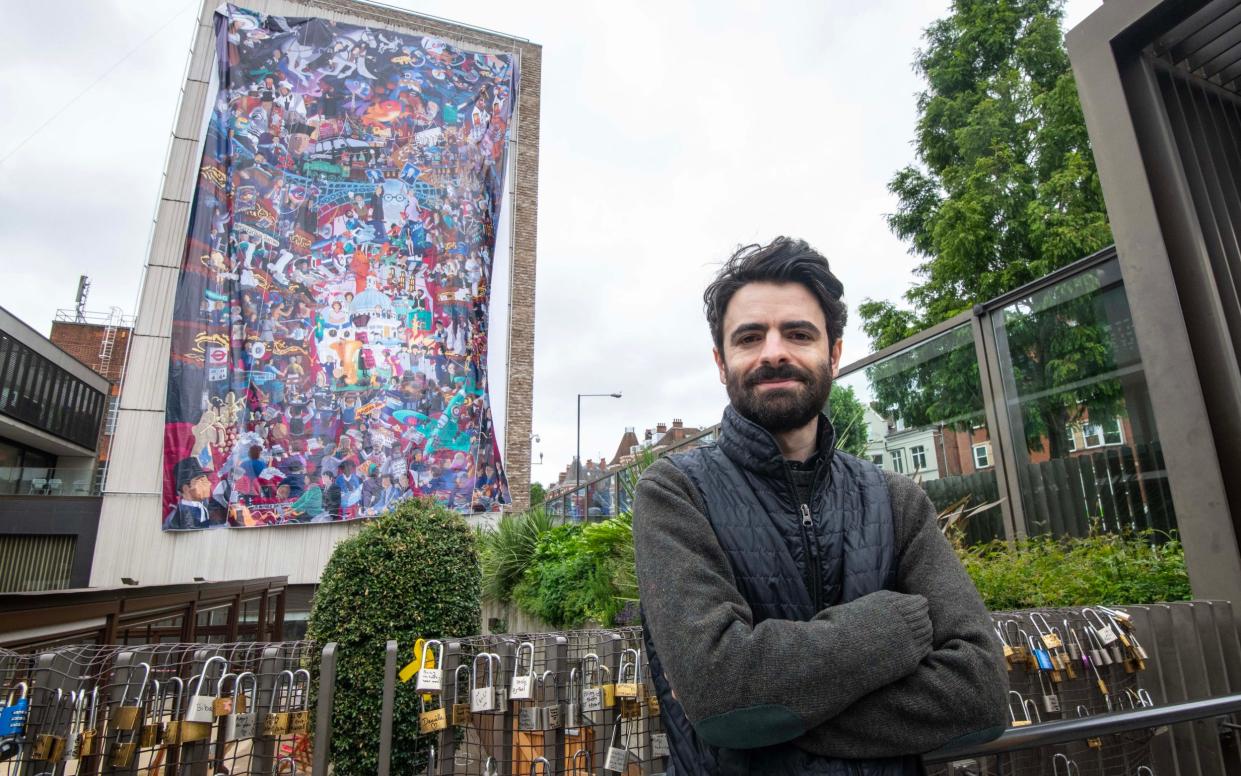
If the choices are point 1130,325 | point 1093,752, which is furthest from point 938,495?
point 1093,752

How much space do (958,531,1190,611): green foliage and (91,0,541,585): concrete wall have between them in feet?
43.1

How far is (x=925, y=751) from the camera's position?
964 mm

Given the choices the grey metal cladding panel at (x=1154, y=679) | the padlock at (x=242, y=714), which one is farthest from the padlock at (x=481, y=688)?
the grey metal cladding panel at (x=1154, y=679)

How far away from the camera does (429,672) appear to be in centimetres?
196

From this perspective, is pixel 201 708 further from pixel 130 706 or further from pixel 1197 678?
pixel 1197 678

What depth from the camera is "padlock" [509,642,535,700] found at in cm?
195

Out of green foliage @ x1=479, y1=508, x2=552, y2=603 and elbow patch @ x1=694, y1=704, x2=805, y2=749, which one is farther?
green foliage @ x1=479, y1=508, x2=552, y2=603

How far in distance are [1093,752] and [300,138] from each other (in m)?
19.1

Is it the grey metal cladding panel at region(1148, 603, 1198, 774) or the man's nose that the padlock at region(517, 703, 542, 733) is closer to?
the man's nose

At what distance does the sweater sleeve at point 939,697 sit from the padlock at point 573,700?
1.25m

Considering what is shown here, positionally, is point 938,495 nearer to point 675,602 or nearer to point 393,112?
point 675,602

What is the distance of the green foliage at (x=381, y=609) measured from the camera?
13.7 feet

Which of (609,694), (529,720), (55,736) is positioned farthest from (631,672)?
(55,736)

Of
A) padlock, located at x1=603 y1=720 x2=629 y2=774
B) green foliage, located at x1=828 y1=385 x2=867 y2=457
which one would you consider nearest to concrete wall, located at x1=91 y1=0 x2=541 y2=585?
green foliage, located at x1=828 y1=385 x2=867 y2=457
